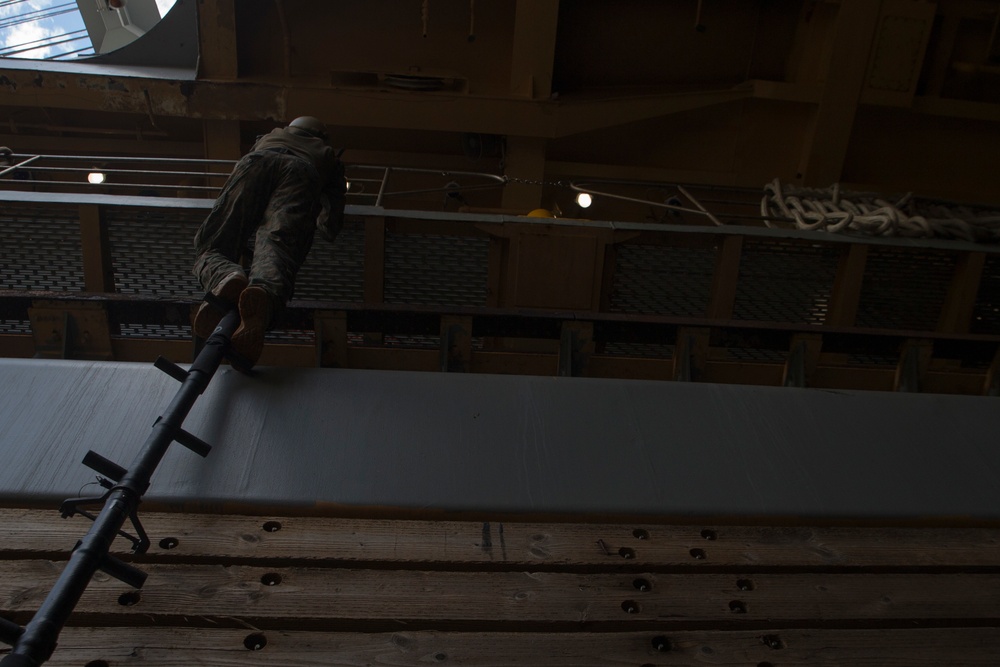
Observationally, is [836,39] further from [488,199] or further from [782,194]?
[488,199]

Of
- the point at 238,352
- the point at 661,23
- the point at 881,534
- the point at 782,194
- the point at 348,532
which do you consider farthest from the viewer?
the point at 661,23

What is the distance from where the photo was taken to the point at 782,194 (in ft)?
15.6

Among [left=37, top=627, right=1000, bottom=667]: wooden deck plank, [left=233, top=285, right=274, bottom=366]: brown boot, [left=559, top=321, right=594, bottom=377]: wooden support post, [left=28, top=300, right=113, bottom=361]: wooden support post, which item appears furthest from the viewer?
[left=559, top=321, right=594, bottom=377]: wooden support post

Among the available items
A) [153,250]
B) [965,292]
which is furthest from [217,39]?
[965,292]

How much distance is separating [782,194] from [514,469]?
145 inches

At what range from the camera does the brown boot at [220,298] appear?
7.84ft

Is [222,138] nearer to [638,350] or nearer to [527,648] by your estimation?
[638,350]

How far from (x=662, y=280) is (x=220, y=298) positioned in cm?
258

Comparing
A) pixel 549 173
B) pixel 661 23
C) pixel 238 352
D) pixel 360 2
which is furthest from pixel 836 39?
pixel 238 352

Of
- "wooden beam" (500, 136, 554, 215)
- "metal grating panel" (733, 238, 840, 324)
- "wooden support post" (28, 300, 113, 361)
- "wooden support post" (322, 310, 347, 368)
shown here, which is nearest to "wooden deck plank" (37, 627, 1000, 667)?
"wooden support post" (322, 310, 347, 368)

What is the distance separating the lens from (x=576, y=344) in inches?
134

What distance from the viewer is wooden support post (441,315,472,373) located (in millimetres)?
3330

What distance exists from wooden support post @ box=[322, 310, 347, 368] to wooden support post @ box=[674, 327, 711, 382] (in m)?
1.72

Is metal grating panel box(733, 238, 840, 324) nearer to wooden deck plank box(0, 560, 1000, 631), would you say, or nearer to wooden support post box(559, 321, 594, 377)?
wooden support post box(559, 321, 594, 377)
